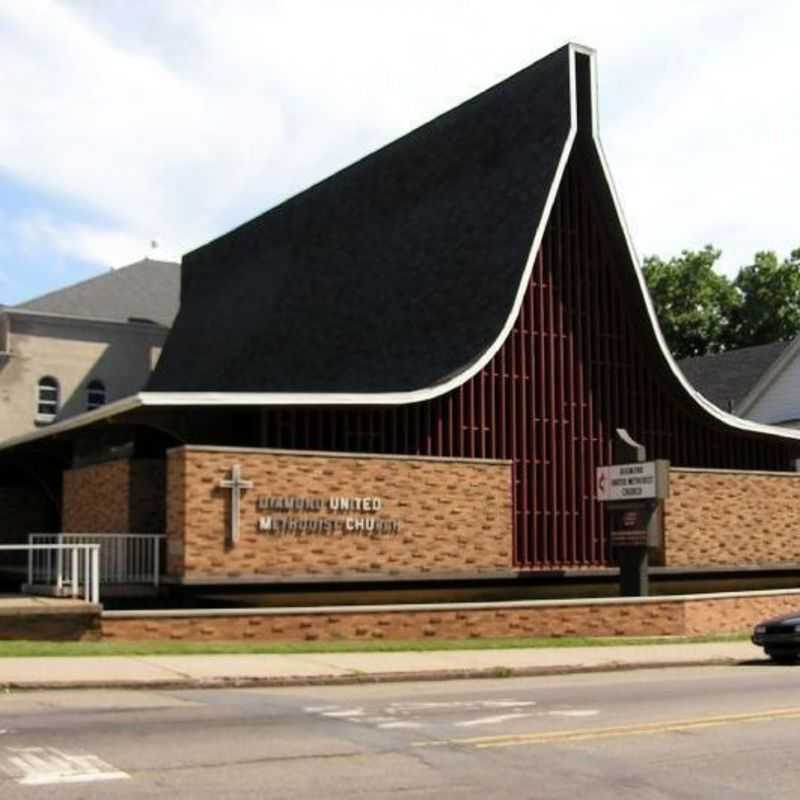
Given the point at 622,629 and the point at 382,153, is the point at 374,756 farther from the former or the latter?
the point at 382,153

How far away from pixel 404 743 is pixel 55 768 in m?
2.88

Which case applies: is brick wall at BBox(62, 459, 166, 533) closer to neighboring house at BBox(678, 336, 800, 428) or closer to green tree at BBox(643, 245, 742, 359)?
neighboring house at BBox(678, 336, 800, 428)

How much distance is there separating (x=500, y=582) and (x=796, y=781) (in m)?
16.9

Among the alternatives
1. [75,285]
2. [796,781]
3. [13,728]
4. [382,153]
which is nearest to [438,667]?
[13,728]

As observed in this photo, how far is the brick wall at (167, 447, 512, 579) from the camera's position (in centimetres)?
2145

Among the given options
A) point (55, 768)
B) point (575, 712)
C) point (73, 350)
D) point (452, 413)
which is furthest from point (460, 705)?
point (73, 350)

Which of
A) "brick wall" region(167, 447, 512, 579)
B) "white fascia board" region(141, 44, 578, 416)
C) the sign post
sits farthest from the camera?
the sign post

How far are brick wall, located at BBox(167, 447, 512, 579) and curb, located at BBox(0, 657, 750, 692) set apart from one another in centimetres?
605

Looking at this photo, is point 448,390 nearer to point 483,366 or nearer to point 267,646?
point 483,366

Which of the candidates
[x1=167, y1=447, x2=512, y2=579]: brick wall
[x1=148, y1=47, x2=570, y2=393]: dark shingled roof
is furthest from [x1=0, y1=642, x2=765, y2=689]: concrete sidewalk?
[x1=148, y1=47, x2=570, y2=393]: dark shingled roof

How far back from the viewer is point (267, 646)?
62.1 ft

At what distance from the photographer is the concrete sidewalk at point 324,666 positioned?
48.3 feet

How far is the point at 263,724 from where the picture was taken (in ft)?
37.3

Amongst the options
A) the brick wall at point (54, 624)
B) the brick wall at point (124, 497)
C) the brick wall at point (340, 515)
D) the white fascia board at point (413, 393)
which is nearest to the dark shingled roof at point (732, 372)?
the white fascia board at point (413, 393)
